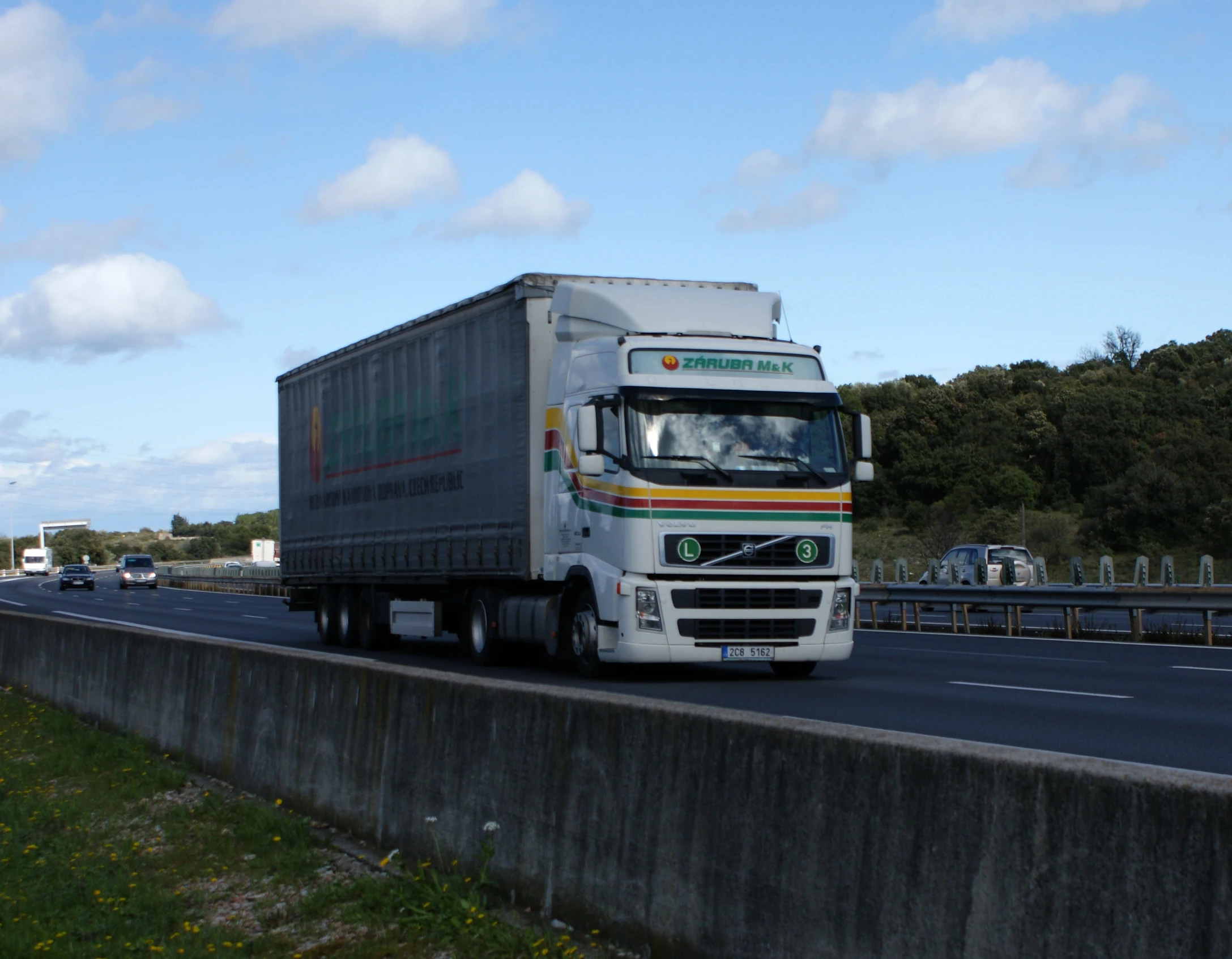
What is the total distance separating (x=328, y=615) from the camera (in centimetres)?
2458

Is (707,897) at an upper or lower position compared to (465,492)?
lower

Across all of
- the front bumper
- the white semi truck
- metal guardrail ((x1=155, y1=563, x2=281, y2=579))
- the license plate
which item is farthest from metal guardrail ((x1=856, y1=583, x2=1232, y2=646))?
metal guardrail ((x1=155, y1=563, x2=281, y2=579))

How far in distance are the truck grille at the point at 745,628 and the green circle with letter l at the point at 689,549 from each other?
2.01ft

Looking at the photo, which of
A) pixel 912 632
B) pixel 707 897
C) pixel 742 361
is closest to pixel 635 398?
pixel 742 361

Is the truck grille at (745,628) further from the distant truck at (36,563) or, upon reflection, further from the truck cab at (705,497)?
the distant truck at (36,563)

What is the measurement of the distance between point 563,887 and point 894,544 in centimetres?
6560

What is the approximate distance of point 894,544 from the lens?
2771 inches

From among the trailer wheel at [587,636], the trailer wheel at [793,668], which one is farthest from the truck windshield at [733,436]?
the trailer wheel at [793,668]

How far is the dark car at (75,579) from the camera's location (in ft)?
252

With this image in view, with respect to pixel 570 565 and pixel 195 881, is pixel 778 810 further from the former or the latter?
pixel 570 565

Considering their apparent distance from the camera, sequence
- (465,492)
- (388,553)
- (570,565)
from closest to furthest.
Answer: (570,565), (465,492), (388,553)

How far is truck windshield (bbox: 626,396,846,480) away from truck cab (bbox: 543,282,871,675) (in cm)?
1

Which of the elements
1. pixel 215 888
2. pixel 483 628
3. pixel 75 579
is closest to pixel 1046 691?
pixel 483 628

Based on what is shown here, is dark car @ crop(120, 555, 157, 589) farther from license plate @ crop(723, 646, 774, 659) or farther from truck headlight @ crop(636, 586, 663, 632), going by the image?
license plate @ crop(723, 646, 774, 659)
